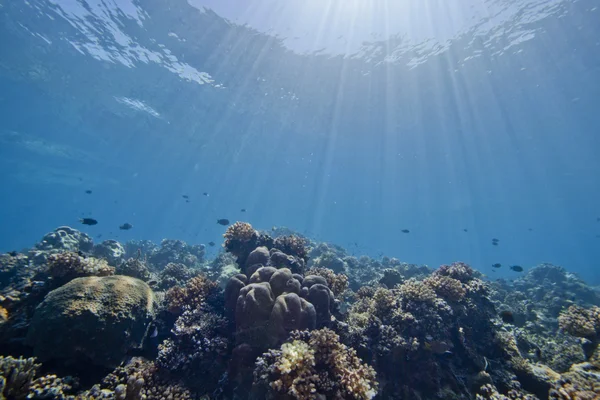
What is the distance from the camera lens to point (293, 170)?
68625 millimetres

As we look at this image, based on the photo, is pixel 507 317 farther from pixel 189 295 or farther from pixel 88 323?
pixel 88 323

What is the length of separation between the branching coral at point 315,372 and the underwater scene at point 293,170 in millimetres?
40

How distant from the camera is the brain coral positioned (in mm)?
5145

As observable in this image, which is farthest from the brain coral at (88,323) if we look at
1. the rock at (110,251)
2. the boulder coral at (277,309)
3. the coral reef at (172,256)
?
the coral reef at (172,256)

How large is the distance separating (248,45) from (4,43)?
2346cm

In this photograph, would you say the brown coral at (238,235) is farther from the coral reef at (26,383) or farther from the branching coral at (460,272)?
the branching coral at (460,272)

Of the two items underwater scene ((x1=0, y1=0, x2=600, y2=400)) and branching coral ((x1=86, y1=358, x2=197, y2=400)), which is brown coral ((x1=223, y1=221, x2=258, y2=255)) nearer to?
underwater scene ((x1=0, y1=0, x2=600, y2=400))

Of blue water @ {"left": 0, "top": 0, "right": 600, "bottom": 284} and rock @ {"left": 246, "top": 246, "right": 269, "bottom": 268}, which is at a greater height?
blue water @ {"left": 0, "top": 0, "right": 600, "bottom": 284}

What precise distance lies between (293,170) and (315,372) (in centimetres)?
6467

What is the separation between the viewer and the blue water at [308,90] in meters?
23.4

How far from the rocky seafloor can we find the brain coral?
0.07ft

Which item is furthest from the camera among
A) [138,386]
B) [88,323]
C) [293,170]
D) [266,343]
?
[293,170]

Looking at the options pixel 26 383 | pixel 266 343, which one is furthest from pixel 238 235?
pixel 26 383

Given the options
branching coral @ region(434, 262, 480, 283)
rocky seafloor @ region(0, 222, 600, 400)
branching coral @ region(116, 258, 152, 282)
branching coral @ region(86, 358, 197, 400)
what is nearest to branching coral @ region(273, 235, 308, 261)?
rocky seafloor @ region(0, 222, 600, 400)
